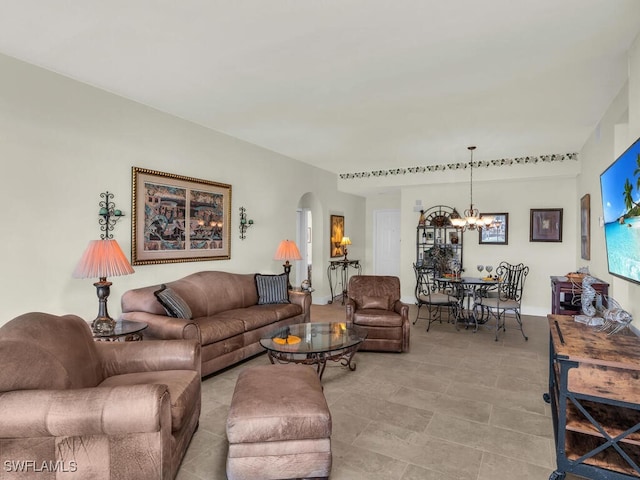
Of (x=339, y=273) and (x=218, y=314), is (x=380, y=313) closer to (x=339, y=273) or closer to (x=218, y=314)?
(x=218, y=314)

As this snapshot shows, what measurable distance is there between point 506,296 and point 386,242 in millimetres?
3801

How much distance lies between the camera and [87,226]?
3391mm

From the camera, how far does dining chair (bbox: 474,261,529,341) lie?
16.8ft

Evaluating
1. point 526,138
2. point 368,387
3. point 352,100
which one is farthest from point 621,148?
point 368,387

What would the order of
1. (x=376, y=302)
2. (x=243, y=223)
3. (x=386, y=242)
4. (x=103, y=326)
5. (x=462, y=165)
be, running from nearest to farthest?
(x=103, y=326), (x=376, y=302), (x=243, y=223), (x=462, y=165), (x=386, y=242)

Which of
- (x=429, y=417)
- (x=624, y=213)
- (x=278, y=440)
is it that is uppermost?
(x=624, y=213)

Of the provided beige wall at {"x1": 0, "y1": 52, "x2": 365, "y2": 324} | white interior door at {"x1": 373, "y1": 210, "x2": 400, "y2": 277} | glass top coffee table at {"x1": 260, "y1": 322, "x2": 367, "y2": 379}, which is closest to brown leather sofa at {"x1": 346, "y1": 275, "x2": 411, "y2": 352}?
glass top coffee table at {"x1": 260, "y1": 322, "x2": 367, "y2": 379}

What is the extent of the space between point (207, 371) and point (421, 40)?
335 centimetres

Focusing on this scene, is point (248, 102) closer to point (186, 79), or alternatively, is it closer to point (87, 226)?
point (186, 79)

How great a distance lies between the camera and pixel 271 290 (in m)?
4.87

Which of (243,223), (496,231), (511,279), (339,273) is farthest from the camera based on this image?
(339,273)

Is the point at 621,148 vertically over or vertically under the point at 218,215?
over

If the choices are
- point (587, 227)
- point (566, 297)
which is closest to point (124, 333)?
point (566, 297)

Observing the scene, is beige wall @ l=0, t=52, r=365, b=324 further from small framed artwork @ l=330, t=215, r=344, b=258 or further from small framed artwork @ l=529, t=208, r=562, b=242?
small framed artwork @ l=529, t=208, r=562, b=242
